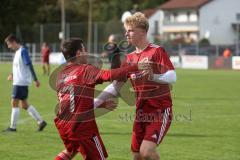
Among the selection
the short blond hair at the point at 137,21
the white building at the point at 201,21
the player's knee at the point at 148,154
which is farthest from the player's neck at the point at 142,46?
the white building at the point at 201,21

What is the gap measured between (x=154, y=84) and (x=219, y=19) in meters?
84.9

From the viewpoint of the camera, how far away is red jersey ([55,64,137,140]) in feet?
23.2

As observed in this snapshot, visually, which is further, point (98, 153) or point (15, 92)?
point (15, 92)

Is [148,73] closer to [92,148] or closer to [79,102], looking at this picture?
[79,102]

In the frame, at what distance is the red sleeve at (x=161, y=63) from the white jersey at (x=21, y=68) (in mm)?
6786

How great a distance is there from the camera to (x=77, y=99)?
23.5 ft

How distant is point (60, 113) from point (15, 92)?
6.88 meters

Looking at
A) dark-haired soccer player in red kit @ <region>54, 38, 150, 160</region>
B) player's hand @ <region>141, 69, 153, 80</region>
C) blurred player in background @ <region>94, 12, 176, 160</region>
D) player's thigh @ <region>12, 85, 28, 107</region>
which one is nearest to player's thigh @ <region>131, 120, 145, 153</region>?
blurred player in background @ <region>94, 12, 176, 160</region>

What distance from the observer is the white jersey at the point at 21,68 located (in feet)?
46.1

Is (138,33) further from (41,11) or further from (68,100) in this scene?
(41,11)

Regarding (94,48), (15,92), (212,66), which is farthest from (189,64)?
(15,92)

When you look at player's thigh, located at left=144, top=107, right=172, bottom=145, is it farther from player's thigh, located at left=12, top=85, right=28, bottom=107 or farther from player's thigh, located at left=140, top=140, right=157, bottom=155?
player's thigh, located at left=12, top=85, right=28, bottom=107

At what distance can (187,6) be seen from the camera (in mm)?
94938

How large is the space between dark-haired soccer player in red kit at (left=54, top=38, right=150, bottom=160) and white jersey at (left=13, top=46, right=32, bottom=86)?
6.97 metres
